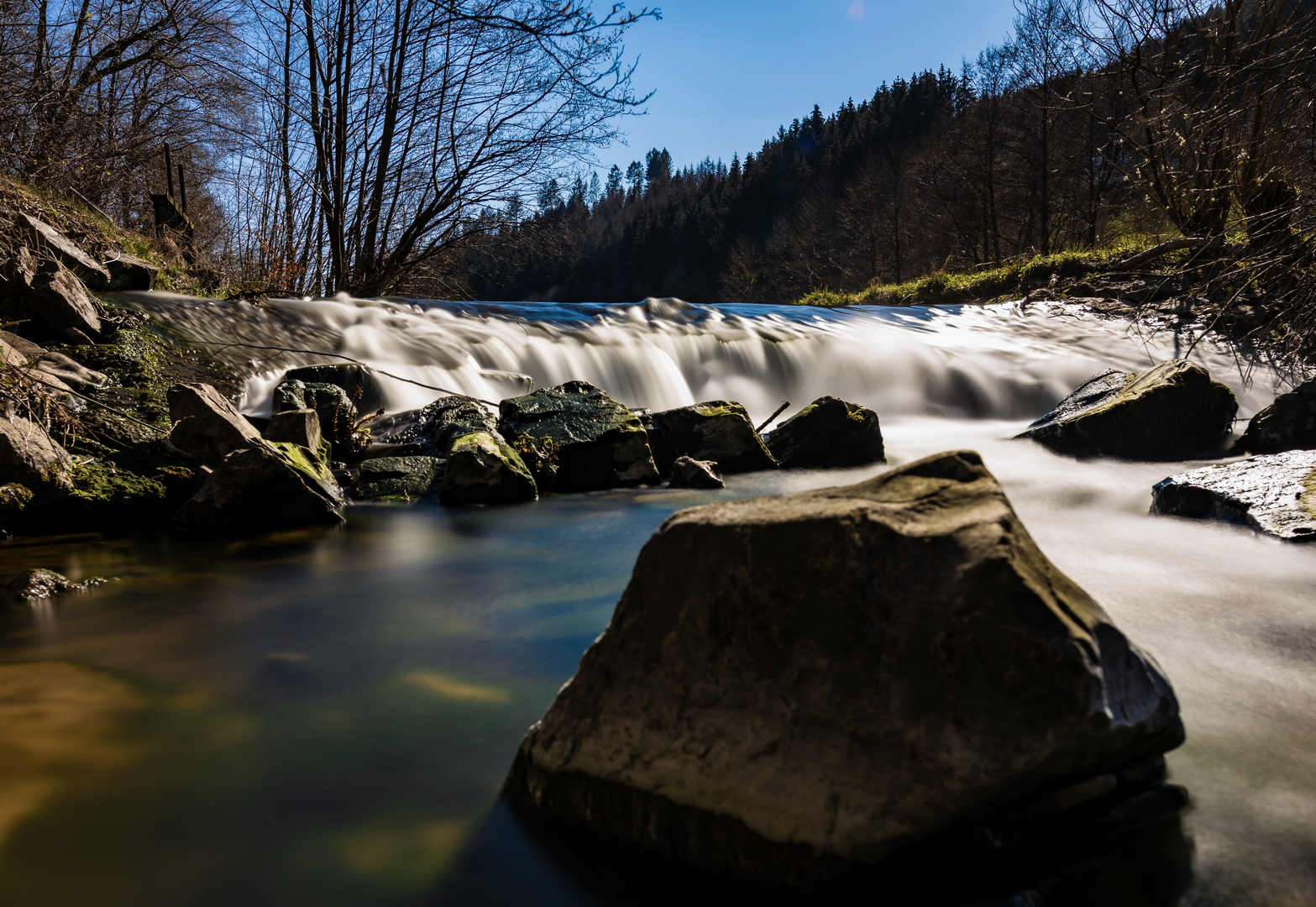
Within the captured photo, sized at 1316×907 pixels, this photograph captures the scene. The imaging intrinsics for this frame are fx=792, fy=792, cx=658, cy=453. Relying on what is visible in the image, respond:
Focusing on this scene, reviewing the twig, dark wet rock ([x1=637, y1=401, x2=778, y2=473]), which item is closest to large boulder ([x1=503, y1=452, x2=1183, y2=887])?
dark wet rock ([x1=637, y1=401, x2=778, y2=473])

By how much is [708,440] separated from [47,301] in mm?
5338

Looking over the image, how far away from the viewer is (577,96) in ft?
36.2

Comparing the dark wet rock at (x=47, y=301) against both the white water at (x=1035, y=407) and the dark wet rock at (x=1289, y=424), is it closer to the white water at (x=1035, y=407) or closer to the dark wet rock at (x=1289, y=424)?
the white water at (x=1035, y=407)

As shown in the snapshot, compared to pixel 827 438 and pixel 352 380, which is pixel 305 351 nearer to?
pixel 352 380

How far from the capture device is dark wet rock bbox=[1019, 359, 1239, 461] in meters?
6.58

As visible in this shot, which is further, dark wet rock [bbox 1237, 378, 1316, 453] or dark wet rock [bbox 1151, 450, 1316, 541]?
dark wet rock [bbox 1237, 378, 1316, 453]

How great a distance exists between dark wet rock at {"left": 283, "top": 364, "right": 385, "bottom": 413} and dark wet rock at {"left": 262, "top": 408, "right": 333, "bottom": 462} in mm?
1351

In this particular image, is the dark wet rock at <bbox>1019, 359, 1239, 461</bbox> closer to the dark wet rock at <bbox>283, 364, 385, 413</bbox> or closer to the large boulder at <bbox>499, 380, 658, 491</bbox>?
the large boulder at <bbox>499, 380, 658, 491</bbox>

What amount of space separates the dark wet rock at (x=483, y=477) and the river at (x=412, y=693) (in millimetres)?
231

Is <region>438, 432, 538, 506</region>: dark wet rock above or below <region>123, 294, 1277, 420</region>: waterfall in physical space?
below

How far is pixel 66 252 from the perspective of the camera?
Result: 717 cm

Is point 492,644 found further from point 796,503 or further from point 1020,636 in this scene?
point 1020,636

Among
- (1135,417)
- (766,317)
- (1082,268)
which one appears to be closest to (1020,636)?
(1135,417)

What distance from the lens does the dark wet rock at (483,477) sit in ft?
18.8
